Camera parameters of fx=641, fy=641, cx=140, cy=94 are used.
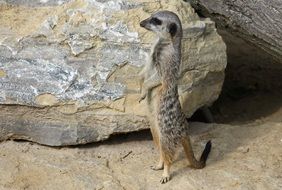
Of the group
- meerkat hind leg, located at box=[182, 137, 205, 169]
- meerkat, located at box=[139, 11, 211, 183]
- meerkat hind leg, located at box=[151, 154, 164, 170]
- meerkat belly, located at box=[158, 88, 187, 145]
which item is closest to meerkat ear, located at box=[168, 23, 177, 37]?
meerkat, located at box=[139, 11, 211, 183]

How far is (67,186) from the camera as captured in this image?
3.17 metres

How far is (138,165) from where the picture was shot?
3.40 m

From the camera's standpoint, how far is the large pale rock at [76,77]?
11.6 ft

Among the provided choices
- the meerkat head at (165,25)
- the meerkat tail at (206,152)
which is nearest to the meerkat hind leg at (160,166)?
the meerkat tail at (206,152)

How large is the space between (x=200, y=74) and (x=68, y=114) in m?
0.79

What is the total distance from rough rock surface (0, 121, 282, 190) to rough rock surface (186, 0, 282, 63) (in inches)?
21.1

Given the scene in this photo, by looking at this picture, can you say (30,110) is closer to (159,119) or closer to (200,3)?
(159,119)

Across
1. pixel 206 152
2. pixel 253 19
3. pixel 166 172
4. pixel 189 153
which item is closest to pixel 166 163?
pixel 166 172

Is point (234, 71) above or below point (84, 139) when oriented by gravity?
below

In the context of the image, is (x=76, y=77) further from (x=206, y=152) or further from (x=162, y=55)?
(x=206, y=152)

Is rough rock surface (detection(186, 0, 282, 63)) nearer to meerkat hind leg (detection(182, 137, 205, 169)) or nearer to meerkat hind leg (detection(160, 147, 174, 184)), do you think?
meerkat hind leg (detection(182, 137, 205, 169))

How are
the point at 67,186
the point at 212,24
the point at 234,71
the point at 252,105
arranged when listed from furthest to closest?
the point at 234,71 < the point at 252,105 < the point at 212,24 < the point at 67,186

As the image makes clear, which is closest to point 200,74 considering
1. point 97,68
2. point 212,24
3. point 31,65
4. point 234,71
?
point 212,24

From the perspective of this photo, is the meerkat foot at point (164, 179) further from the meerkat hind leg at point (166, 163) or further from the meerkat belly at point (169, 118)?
the meerkat belly at point (169, 118)
